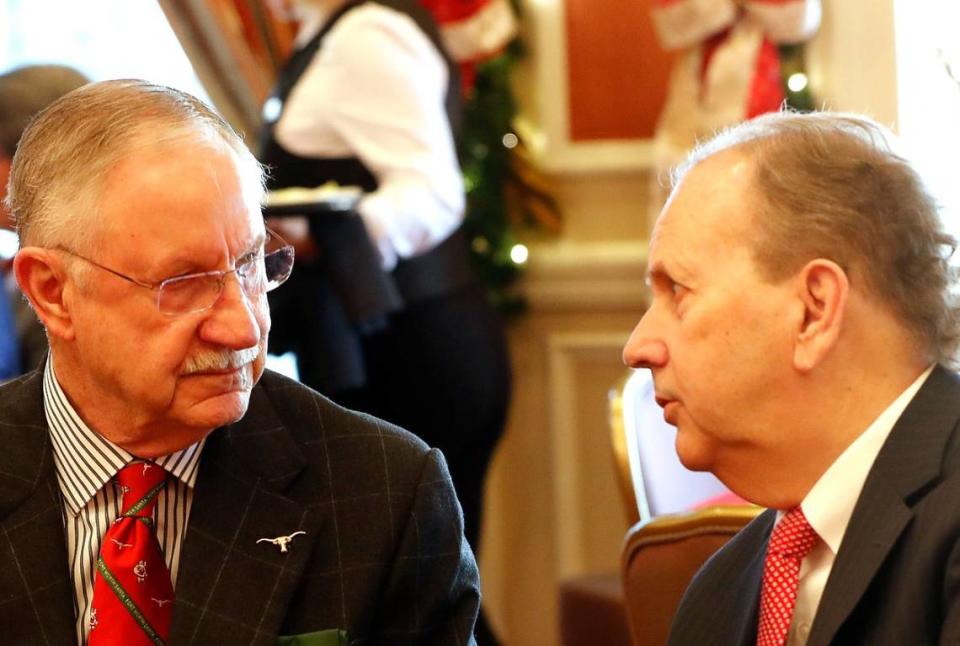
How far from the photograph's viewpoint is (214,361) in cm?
163

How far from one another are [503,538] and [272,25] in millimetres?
1763

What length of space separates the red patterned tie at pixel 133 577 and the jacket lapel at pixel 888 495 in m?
0.73

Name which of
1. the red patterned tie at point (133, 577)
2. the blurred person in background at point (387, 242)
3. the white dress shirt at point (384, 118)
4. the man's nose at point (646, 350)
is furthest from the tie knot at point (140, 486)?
the white dress shirt at point (384, 118)

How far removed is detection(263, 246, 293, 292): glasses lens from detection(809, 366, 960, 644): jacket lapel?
0.73 m

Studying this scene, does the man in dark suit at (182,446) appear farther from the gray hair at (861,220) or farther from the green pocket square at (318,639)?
the gray hair at (861,220)

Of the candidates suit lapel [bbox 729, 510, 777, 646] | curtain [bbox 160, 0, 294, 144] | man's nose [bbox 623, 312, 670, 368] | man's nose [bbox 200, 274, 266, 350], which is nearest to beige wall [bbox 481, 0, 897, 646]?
curtain [bbox 160, 0, 294, 144]

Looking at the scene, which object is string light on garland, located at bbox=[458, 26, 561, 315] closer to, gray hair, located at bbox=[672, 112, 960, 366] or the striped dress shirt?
the striped dress shirt

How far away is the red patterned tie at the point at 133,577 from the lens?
5.30 feet

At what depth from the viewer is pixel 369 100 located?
340 cm

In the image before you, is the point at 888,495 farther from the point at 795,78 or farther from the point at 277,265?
the point at 795,78

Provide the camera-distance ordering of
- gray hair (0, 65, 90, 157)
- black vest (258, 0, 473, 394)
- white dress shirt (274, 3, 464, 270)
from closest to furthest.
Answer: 1. gray hair (0, 65, 90, 157)
2. black vest (258, 0, 473, 394)
3. white dress shirt (274, 3, 464, 270)

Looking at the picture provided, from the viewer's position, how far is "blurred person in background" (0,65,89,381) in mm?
2873

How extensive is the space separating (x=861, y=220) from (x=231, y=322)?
70cm

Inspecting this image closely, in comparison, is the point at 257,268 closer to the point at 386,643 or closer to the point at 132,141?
the point at 132,141
